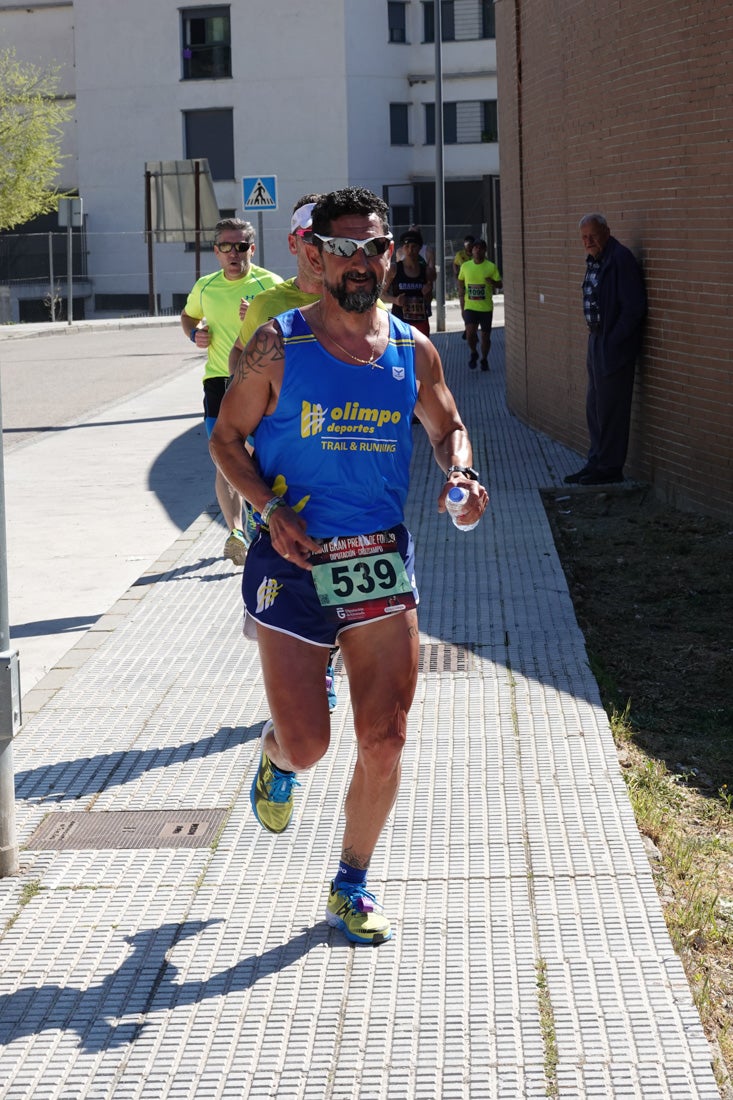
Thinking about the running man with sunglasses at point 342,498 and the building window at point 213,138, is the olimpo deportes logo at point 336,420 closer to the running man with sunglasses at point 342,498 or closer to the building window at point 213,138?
the running man with sunglasses at point 342,498

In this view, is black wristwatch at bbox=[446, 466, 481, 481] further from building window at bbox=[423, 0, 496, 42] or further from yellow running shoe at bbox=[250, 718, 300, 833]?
building window at bbox=[423, 0, 496, 42]

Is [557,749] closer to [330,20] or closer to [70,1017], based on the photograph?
[70,1017]

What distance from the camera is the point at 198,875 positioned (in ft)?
15.8

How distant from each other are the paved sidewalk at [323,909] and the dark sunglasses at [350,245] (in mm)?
1878

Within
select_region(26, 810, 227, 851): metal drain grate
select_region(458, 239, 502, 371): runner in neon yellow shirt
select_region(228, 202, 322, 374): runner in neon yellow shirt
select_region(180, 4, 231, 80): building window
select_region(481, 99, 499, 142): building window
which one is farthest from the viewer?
select_region(481, 99, 499, 142): building window

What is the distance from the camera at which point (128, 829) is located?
522 cm

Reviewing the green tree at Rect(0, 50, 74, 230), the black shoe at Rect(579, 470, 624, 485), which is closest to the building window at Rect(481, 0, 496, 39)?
the green tree at Rect(0, 50, 74, 230)

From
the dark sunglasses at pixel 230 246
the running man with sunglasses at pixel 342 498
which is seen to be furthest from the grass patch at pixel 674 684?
the dark sunglasses at pixel 230 246

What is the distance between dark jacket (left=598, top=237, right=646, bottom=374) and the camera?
436 inches

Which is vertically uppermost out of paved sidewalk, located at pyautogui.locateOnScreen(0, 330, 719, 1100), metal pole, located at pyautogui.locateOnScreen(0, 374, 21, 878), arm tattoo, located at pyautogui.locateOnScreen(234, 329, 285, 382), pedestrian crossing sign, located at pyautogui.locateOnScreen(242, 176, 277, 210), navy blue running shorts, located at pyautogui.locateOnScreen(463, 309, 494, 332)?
pedestrian crossing sign, located at pyautogui.locateOnScreen(242, 176, 277, 210)

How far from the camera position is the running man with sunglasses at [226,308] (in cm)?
866

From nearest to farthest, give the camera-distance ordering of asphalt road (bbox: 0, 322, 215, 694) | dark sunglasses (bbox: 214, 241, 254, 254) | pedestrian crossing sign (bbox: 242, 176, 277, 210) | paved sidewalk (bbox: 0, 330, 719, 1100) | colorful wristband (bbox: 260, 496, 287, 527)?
paved sidewalk (bbox: 0, 330, 719, 1100) → colorful wristband (bbox: 260, 496, 287, 527) → dark sunglasses (bbox: 214, 241, 254, 254) → asphalt road (bbox: 0, 322, 215, 694) → pedestrian crossing sign (bbox: 242, 176, 277, 210)

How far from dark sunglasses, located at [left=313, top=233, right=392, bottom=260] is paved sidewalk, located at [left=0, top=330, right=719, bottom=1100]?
1878 millimetres

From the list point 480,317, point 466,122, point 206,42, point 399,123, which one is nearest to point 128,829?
point 480,317
